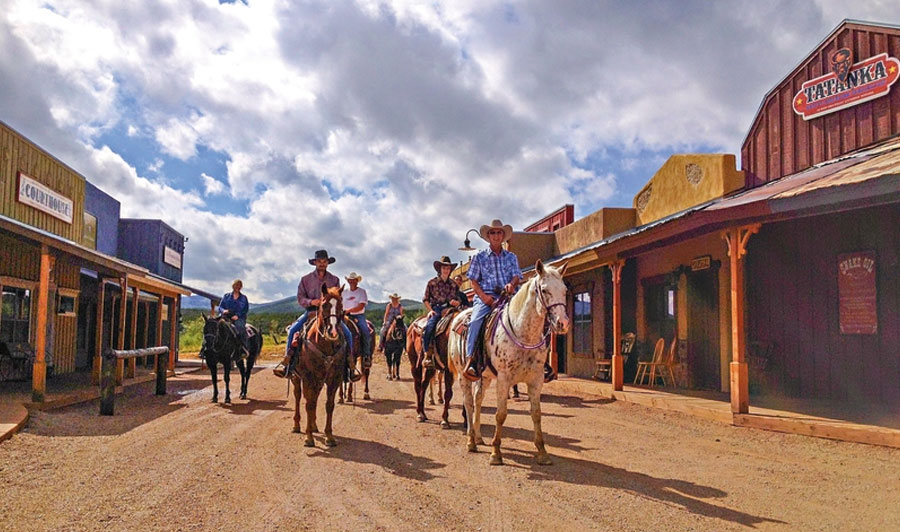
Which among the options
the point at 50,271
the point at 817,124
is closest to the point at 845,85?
the point at 817,124

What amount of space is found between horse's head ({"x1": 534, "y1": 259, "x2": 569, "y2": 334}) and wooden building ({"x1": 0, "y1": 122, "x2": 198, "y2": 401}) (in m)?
7.86

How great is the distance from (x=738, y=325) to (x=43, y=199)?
1596 cm

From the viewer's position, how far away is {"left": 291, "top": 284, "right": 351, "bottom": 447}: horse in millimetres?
7266

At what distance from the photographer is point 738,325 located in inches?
336

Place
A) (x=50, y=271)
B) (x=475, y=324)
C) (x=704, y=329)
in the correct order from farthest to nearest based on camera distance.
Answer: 1. (x=50, y=271)
2. (x=704, y=329)
3. (x=475, y=324)

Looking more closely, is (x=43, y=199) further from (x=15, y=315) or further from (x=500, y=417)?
(x=500, y=417)

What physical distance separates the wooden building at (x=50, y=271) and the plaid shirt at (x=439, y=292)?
19.4 ft

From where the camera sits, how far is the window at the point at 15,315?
43.0ft

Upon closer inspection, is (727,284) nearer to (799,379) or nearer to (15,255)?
(799,379)

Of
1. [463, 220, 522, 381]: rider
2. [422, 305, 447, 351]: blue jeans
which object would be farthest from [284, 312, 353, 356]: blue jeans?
[463, 220, 522, 381]: rider

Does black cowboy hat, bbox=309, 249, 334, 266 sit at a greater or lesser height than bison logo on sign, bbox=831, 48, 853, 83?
lesser

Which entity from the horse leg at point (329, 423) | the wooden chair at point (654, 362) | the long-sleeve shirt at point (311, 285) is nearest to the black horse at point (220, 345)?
the long-sleeve shirt at point (311, 285)

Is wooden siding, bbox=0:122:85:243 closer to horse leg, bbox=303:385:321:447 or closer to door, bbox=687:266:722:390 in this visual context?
horse leg, bbox=303:385:321:447

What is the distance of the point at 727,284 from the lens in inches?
449
